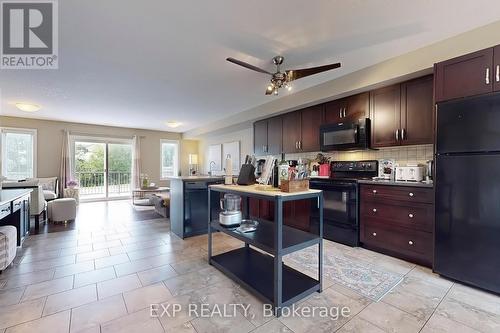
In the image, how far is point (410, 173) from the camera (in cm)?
275

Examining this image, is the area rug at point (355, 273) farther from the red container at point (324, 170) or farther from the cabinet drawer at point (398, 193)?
the red container at point (324, 170)

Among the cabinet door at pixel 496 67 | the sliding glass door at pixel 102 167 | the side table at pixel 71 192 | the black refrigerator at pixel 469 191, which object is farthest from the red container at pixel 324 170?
the sliding glass door at pixel 102 167

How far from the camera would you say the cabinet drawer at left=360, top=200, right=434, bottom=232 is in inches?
96.0

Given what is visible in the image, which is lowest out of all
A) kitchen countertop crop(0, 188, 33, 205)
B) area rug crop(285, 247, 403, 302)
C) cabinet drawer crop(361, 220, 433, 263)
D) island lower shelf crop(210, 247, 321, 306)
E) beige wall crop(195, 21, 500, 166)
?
area rug crop(285, 247, 403, 302)

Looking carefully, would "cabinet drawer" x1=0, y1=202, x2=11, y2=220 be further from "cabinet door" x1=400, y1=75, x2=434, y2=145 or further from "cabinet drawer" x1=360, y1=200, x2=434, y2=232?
"cabinet door" x1=400, y1=75, x2=434, y2=145

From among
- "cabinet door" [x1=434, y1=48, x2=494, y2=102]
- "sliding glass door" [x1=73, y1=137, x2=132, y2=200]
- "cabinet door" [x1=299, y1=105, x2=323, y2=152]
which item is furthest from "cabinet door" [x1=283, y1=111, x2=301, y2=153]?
"sliding glass door" [x1=73, y1=137, x2=132, y2=200]

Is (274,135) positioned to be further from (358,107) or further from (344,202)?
(344,202)

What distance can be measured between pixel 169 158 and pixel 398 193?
7602 mm

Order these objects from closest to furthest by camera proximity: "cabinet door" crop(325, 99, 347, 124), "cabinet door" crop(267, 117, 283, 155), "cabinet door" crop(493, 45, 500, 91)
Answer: "cabinet door" crop(493, 45, 500, 91), "cabinet door" crop(325, 99, 347, 124), "cabinet door" crop(267, 117, 283, 155)

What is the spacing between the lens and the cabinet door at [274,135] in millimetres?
4664

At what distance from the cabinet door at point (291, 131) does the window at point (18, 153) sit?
6.81m

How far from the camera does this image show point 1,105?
4.82m

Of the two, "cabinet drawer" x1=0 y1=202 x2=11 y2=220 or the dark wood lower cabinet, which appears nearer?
"cabinet drawer" x1=0 y1=202 x2=11 y2=220

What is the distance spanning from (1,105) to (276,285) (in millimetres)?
6736
